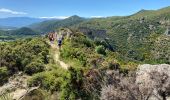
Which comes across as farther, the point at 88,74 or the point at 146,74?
the point at 88,74

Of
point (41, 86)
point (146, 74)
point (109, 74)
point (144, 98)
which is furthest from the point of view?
point (109, 74)

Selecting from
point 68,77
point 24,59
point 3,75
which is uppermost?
point 68,77

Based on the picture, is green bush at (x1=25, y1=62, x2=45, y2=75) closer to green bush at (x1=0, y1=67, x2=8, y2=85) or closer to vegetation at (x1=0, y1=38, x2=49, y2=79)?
vegetation at (x1=0, y1=38, x2=49, y2=79)

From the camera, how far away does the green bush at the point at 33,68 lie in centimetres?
5712

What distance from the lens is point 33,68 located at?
57.3 metres

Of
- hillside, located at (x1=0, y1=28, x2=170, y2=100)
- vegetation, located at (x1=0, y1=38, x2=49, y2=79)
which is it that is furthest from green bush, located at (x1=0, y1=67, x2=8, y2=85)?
vegetation, located at (x1=0, y1=38, x2=49, y2=79)

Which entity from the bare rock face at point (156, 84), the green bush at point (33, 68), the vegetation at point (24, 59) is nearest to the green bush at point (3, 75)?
the vegetation at point (24, 59)

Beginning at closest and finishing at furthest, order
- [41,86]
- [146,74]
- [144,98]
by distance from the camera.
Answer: [144,98], [146,74], [41,86]

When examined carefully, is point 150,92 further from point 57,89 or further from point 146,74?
point 57,89

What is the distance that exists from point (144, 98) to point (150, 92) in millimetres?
1244

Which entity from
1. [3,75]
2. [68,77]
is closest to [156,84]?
[68,77]

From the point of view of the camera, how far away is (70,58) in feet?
228

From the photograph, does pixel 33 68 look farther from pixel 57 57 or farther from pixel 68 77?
pixel 57 57

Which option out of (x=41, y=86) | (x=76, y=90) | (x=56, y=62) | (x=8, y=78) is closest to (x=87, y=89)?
(x=76, y=90)
